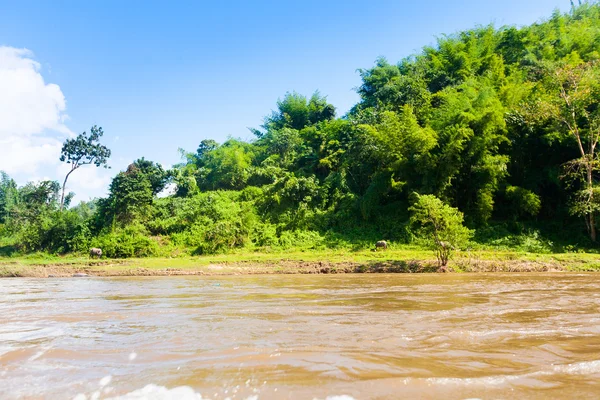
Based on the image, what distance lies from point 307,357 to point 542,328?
327 centimetres

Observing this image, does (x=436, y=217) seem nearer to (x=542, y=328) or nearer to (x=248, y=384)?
(x=542, y=328)

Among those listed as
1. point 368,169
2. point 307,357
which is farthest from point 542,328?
point 368,169

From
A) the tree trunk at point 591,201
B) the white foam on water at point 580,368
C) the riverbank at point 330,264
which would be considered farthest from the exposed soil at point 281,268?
the white foam on water at point 580,368

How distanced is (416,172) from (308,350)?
19.7 metres

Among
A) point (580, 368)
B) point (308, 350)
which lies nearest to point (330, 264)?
point (308, 350)

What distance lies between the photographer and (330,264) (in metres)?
16.3

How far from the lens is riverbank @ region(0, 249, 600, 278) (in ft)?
48.2

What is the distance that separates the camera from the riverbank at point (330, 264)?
14.7 meters

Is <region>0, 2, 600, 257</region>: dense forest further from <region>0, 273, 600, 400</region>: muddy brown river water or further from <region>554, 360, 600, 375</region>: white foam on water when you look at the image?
<region>554, 360, 600, 375</region>: white foam on water

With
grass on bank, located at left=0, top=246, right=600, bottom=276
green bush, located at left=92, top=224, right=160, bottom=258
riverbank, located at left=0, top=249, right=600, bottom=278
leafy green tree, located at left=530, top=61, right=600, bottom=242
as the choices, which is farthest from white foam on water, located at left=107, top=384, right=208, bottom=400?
green bush, located at left=92, top=224, right=160, bottom=258

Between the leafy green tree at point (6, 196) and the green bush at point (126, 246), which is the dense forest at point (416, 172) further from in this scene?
the leafy green tree at point (6, 196)

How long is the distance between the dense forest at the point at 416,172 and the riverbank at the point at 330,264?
8.84ft

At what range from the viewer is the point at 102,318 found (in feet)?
19.7

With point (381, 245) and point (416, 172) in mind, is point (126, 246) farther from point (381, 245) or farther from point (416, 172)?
point (416, 172)
